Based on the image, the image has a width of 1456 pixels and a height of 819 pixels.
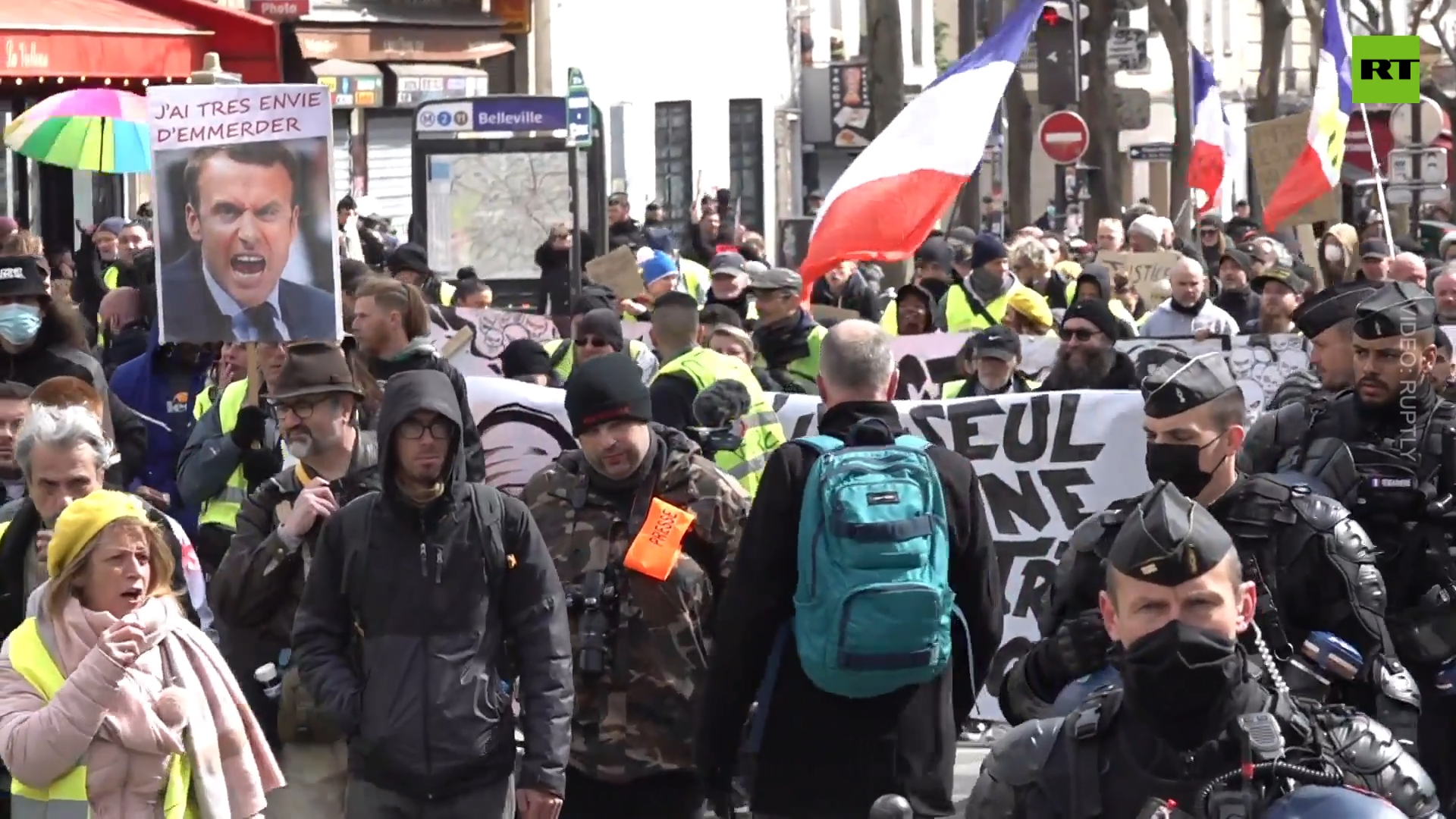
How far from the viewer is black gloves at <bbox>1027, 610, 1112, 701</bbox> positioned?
17.0 feet

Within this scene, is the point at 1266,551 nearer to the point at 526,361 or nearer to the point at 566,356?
the point at 526,361

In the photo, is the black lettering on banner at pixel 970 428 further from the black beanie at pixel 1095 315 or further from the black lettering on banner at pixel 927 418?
the black beanie at pixel 1095 315

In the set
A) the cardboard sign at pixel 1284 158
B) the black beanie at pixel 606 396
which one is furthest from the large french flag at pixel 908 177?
the cardboard sign at pixel 1284 158

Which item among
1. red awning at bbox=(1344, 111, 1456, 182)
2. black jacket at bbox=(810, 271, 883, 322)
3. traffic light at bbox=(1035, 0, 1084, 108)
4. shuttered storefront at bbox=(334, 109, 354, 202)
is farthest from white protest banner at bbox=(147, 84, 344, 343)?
shuttered storefront at bbox=(334, 109, 354, 202)

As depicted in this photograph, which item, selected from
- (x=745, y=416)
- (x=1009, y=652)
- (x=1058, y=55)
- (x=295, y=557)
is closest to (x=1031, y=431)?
(x=1009, y=652)

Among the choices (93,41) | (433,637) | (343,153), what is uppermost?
(93,41)

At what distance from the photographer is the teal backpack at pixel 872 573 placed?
594 centimetres

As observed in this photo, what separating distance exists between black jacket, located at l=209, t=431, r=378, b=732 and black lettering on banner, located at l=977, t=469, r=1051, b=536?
3.33 m

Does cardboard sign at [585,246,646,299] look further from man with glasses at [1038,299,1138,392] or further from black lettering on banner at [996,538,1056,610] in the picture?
black lettering on banner at [996,538,1056,610]

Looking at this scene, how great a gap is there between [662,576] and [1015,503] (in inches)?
130

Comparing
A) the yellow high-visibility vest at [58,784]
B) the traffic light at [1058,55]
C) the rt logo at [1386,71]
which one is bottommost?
the yellow high-visibility vest at [58,784]

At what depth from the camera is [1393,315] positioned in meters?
6.97

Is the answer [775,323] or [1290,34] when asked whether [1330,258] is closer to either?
[775,323]

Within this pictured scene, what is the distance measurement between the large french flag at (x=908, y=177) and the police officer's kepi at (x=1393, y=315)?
3147 mm
